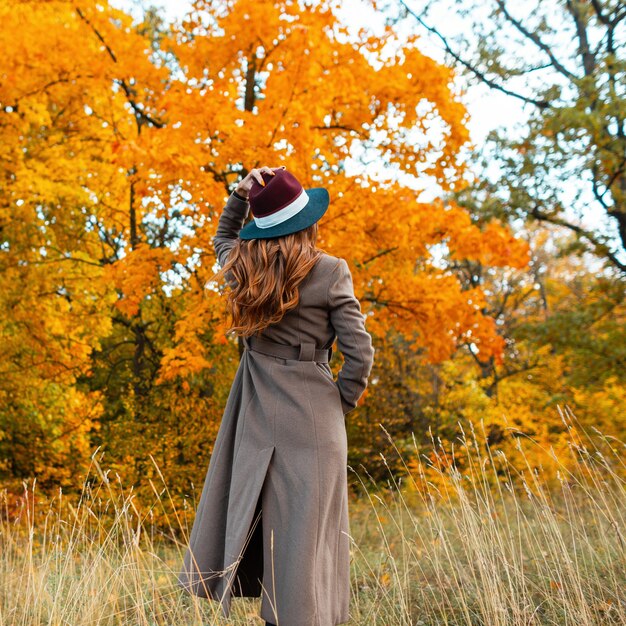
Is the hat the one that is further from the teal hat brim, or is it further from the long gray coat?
the long gray coat

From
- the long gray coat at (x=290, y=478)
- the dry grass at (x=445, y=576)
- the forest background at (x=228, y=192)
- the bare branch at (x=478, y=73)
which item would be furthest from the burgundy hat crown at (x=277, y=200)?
the bare branch at (x=478, y=73)

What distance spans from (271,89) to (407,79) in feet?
4.52

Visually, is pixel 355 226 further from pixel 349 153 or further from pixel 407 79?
pixel 407 79

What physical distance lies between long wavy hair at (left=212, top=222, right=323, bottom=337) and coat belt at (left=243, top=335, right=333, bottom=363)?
0.17 ft

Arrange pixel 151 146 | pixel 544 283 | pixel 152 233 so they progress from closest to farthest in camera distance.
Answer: pixel 151 146 < pixel 152 233 < pixel 544 283

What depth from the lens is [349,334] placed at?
2369mm

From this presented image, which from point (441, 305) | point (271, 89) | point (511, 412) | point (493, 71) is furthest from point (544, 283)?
point (271, 89)

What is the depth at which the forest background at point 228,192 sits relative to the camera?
20.1 ft

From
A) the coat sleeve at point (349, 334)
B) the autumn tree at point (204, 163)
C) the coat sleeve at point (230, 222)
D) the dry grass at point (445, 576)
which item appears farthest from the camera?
the autumn tree at point (204, 163)

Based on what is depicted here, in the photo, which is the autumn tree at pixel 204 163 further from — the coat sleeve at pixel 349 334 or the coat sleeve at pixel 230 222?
the coat sleeve at pixel 349 334

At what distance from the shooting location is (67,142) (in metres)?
9.14

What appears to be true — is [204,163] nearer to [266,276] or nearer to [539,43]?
[266,276]

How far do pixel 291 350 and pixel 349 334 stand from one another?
22 cm

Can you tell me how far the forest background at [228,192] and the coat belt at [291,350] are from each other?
2378 mm
